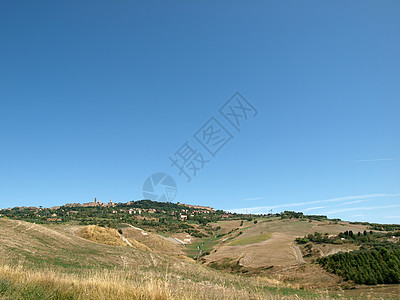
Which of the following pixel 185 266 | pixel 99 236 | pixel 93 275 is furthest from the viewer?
pixel 99 236

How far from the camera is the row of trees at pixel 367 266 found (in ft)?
101

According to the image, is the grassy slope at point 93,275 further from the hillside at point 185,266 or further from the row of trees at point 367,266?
the row of trees at point 367,266

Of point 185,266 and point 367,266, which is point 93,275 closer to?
point 185,266

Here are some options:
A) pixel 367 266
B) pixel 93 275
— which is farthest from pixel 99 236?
pixel 367 266

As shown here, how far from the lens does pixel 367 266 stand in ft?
111

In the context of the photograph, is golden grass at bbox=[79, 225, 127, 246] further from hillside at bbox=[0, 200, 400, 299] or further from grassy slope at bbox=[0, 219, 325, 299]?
grassy slope at bbox=[0, 219, 325, 299]

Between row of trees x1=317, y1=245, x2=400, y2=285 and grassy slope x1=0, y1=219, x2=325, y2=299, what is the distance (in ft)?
39.6

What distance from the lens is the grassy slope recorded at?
21.4 ft

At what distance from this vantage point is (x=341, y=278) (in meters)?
34.2

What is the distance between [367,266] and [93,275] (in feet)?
123

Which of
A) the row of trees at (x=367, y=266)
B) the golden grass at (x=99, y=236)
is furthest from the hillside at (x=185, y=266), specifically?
the row of trees at (x=367, y=266)

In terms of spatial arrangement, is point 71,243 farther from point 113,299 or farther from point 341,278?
point 341,278

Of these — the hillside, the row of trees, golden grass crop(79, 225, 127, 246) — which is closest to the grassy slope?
the hillside

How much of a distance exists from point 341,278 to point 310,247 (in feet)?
69.7
